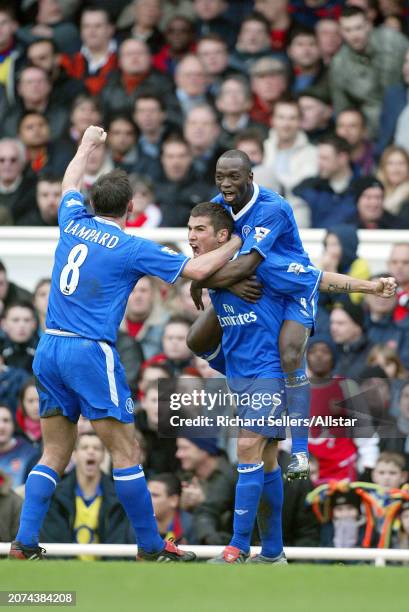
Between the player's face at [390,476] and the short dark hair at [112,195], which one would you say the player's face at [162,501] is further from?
the short dark hair at [112,195]

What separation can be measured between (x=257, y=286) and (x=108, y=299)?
31.8 inches

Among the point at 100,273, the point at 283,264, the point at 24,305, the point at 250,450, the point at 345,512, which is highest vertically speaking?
the point at 283,264

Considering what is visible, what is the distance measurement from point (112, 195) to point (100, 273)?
0.42 meters

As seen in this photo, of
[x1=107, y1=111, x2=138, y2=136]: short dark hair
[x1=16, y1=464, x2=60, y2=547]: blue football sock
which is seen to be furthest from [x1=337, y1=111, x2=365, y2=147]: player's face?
[x1=16, y1=464, x2=60, y2=547]: blue football sock

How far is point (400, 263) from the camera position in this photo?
33.3 ft

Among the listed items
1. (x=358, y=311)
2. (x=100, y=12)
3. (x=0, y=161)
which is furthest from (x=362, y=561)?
(x=100, y=12)

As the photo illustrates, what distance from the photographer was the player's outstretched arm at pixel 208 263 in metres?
7.18

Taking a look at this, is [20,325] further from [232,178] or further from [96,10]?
[96,10]

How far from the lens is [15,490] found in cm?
965

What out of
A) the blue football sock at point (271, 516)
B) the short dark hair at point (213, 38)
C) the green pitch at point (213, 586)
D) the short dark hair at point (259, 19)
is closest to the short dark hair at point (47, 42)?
the short dark hair at point (213, 38)

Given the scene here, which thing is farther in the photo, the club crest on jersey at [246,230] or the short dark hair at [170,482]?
the short dark hair at [170,482]

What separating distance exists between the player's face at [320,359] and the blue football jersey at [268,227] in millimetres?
2070

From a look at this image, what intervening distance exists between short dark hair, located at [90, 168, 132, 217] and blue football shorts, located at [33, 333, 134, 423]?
696 mm

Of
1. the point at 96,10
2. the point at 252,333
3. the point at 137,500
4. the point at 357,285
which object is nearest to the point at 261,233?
the point at 252,333
